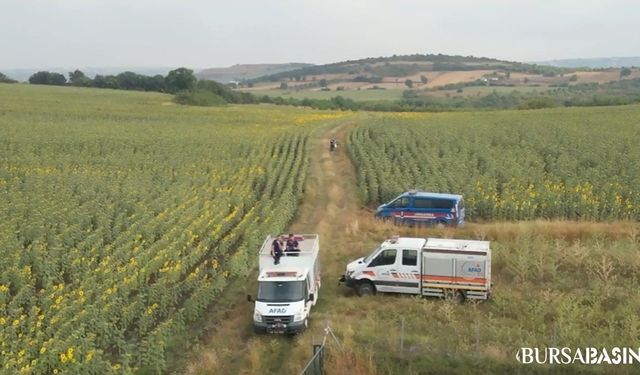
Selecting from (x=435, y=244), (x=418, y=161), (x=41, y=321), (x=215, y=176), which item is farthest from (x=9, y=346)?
(x=418, y=161)

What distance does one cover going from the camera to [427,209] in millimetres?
28656

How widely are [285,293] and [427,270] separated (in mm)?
4801

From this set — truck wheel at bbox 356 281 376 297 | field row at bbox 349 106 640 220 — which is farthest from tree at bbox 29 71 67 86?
truck wheel at bbox 356 281 376 297

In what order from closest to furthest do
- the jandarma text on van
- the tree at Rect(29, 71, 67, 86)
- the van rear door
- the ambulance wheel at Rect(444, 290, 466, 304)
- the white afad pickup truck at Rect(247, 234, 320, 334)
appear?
1. the jandarma text on van
2. the white afad pickup truck at Rect(247, 234, 320, 334)
3. the ambulance wheel at Rect(444, 290, 466, 304)
4. the van rear door
5. the tree at Rect(29, 71, 67, 86)

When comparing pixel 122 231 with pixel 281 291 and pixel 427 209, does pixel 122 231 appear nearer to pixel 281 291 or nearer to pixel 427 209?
pixel 281 291

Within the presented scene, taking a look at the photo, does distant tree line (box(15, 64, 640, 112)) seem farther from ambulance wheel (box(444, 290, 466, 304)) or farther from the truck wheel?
ambulance wheel (box(444, 290, 466, 304))

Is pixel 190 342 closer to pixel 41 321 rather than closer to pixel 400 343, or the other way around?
pixel 41 321

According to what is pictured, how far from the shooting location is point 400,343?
1564 centimetres

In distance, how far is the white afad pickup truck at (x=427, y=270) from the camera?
63.2 feet

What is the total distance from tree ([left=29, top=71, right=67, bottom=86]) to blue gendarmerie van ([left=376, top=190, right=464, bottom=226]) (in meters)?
128

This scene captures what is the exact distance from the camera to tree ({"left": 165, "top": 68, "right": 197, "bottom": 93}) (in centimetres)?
11850

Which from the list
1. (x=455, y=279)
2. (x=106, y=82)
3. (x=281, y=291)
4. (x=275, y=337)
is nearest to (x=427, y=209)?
(x=455, y=279)

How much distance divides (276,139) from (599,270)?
121ft

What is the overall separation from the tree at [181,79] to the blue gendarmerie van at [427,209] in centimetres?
9440
